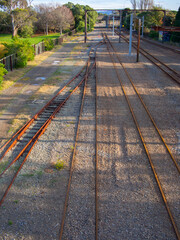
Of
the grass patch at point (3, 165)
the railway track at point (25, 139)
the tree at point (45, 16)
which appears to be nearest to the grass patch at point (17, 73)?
the railway track at point (25, 139)

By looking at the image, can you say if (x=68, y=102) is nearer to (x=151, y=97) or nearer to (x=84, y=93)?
(x=84, y=93)

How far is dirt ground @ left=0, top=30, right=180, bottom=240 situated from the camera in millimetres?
6273

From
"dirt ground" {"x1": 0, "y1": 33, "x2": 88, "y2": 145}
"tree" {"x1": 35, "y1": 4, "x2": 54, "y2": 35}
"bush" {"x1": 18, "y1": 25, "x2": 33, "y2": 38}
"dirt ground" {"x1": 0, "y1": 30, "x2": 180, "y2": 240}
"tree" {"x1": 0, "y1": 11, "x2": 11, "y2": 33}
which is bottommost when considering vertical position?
"dirt ground" {"x1": 0, "y1": 30, "x2": 180, "y2": 240}

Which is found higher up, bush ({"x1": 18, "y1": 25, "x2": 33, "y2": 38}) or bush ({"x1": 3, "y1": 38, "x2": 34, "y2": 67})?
bush ({"x1": 18, "y1": 25, "x2": 33, "y2": 38})

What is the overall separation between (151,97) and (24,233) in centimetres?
1227

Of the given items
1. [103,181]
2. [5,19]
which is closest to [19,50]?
[103,181]

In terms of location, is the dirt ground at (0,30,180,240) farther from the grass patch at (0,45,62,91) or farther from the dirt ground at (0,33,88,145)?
the grass patch at (0,45,62,91)

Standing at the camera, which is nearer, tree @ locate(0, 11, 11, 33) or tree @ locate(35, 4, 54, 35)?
tree @ locate(0, 11, 11, 33)

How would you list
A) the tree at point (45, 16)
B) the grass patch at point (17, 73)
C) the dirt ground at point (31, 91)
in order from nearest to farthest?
the dirt ground at point (31, 91), the grass patch at point (17, 73), the tree at point (45, 16)

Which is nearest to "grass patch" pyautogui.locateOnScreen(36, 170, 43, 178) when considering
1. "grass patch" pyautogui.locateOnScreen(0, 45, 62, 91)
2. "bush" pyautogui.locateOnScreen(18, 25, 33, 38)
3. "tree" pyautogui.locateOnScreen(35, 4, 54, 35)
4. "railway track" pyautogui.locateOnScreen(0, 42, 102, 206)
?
"railway track" pyautogui.locateOnScreen(0, 42, 102, 206)

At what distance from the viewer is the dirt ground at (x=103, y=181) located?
6273 mm

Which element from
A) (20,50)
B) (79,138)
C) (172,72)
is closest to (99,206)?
(79,138)

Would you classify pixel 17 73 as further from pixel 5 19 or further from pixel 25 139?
pixel 5 19

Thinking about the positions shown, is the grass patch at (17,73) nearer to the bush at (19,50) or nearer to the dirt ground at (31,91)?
the dirt ground at (31,91)
